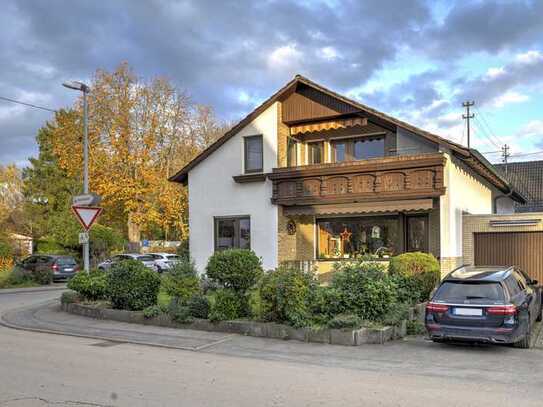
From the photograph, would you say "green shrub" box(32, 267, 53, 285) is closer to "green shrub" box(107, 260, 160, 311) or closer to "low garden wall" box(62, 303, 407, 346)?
"green shrub" box(107, 260, 160, 311)

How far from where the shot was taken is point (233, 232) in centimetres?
2067

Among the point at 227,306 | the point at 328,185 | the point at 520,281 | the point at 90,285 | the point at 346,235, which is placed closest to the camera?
the point at 520,281

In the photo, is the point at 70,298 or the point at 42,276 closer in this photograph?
the point at 70,298

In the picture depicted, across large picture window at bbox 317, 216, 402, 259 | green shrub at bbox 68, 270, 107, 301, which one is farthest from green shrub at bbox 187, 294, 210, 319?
large picture window at bbox 317, 216, 402, 259

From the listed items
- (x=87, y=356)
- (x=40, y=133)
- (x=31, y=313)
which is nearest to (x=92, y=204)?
(x=31, y=313)

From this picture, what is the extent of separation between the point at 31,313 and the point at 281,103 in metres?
10.7

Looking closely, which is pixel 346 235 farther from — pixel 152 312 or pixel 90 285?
pixel 90 285

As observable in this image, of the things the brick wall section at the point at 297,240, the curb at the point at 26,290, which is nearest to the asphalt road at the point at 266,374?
the brick wall section at the point at 297,240

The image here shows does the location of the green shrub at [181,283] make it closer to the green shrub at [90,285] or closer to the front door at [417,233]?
the green shrub at [90,285]

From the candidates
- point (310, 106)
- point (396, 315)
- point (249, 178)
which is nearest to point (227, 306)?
point (396, 315)

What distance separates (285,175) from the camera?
19.2 m

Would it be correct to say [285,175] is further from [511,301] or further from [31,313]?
[511,301]

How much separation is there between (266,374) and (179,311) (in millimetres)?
5010

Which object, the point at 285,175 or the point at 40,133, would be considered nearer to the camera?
the point at 285,175
